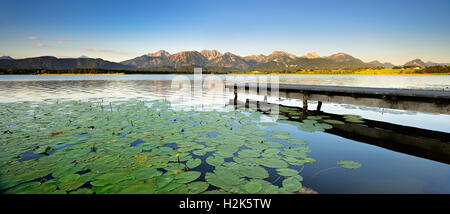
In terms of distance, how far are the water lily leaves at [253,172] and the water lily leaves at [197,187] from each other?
0.78 metres

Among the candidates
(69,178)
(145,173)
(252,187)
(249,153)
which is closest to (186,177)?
(145,173)

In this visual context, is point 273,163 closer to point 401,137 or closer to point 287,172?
point 287,172

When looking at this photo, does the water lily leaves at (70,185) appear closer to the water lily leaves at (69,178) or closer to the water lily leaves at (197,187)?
the water lily leaves at (69,178)

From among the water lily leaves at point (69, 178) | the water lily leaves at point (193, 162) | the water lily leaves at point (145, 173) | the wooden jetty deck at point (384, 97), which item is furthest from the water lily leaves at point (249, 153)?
the wooden jetty deck at point (384, 97)

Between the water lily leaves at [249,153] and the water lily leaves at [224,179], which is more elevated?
the water lily leaves at [249,153]

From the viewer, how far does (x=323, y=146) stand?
220 inches

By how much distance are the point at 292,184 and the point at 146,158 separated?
3058mm

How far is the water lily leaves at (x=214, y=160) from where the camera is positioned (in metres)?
4.12

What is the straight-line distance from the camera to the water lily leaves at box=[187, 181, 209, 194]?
303 cm

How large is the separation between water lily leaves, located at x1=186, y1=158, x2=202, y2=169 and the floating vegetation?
2 centimetres

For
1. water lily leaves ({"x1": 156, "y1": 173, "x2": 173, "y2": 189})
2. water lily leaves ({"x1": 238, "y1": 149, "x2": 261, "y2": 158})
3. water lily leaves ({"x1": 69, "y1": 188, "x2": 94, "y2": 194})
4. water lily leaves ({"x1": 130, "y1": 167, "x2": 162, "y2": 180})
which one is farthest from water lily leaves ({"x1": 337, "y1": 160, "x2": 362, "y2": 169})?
water lily leaves ({"x1": 69, "y1": 188, "x2": 94, "y2": 194})

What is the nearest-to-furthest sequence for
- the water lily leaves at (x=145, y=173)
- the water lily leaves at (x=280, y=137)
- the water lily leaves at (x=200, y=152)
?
1. the water lily leaves at (x=145, y=173)
2. the water lily leaves at (x=200, y=152)
3. the water lily leaves at (x=280, y=137)
